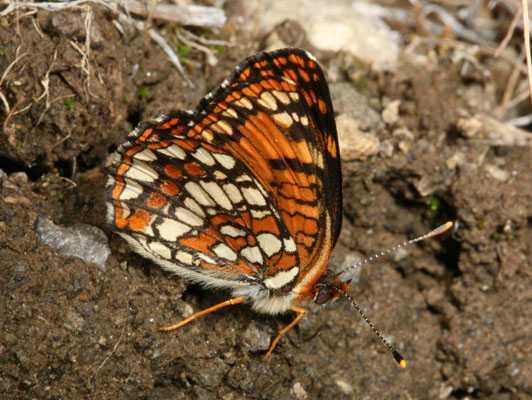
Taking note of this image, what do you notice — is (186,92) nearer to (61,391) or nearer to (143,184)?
(143,184)

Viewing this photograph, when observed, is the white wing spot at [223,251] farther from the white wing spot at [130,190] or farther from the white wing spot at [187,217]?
the white wing spot at [130,190]

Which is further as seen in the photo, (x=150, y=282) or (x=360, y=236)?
(x=360, y=236)

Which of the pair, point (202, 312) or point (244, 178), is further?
point (202, 312)

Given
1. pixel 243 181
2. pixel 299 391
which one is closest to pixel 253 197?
pixel 243 181

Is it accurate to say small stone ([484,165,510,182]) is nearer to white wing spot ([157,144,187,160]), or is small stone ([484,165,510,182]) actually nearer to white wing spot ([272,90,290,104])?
white wing spot ([272,90,290,104])

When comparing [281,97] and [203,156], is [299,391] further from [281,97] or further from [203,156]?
[281,97]

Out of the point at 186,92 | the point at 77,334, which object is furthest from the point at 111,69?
the point at 77,334

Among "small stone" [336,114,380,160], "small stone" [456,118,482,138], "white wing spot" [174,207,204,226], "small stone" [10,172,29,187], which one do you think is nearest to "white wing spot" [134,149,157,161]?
"white wing spot" [174,207,204,226]
